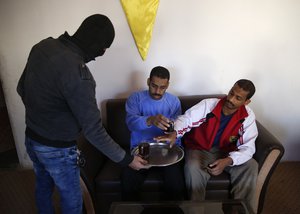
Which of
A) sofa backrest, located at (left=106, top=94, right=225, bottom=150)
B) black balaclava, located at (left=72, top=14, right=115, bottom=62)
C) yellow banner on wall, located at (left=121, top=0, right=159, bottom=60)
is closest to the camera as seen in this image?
black balaclava, located at (left=72, top=14, right=115, bottom=62)

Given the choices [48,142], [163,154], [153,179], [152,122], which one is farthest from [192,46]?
[48,142]

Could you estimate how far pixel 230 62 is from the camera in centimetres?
225

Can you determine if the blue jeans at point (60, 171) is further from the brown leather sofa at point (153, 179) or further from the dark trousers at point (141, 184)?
the dark trousers at point (141, 184)

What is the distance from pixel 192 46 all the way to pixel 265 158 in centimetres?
105

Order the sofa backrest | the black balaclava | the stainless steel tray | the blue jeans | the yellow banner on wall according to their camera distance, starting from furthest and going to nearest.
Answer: the sofa backrest → the yellow banner on wall → the stainless steel tray → the blue jeans → the black balaclava

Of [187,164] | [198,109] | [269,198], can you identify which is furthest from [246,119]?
[269,198]

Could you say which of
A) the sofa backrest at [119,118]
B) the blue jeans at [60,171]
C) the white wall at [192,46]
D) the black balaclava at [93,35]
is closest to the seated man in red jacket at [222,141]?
the sofa backrest at [119,118]

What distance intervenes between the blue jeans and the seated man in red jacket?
0.63 meters

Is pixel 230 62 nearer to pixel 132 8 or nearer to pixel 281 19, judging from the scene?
pixel 281 19

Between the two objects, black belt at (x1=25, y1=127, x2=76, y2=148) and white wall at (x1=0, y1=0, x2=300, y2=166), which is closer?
black belt at (x1=25, y1=127, x2=76, y2=148)

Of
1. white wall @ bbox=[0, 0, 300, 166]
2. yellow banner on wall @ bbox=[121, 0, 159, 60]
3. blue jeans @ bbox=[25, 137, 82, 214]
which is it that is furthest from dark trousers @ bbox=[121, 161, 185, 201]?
yellow banner on wall @ bbox=[121, 0, 159, 60]

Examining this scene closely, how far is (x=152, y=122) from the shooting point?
5.88 ft

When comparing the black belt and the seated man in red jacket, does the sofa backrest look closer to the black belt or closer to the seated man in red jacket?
the seated man in red jacket

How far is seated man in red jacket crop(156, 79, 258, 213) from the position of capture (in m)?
1.74
